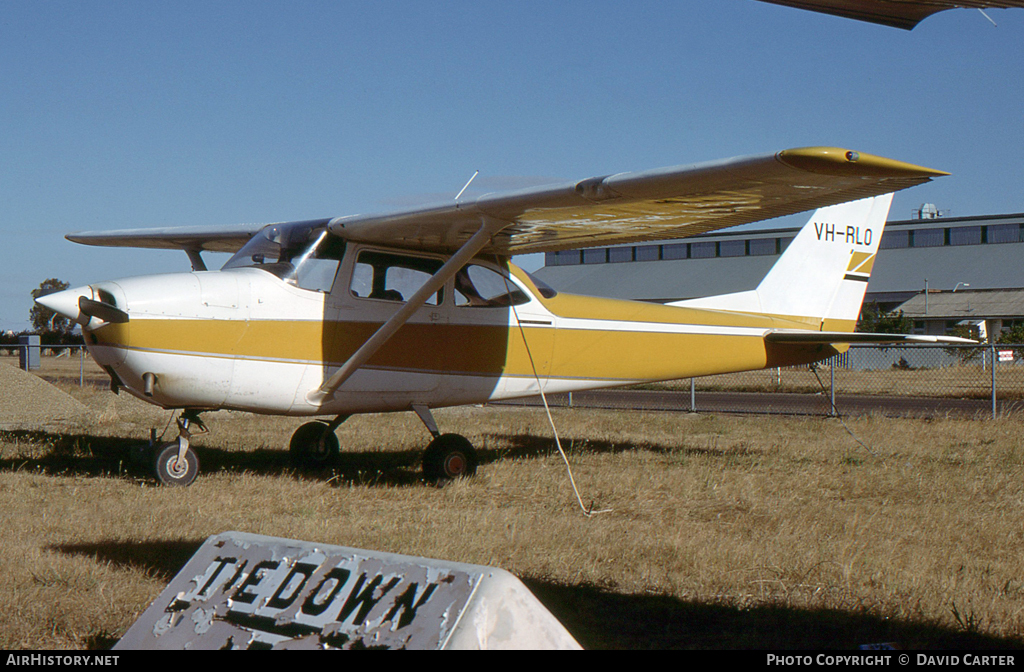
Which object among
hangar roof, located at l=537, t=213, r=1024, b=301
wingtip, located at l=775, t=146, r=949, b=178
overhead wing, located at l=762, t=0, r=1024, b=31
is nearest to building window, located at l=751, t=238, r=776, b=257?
hangar roof, located at l=537, t=213, r=1024, b=301

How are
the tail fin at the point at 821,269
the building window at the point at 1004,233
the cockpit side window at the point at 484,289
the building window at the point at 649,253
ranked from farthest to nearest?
the building window at the point at 649,253 < the building window at the point at 1004,233 < the tail fin at the point at 821,269 < the cockpit side window at the point at 484,289

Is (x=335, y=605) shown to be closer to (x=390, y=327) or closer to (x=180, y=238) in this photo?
(x=390, y=327)

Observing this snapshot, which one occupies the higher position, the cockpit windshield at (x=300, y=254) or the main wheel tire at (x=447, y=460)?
the cockpit windshield at (x=300, y=254)

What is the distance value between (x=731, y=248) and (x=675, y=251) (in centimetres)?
430

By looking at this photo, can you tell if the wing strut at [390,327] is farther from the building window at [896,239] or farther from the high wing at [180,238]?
the building window at [896,239]

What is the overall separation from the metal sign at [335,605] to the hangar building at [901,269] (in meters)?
45.2

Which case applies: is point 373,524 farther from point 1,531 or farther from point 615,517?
point 1,531

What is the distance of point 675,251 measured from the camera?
207ft

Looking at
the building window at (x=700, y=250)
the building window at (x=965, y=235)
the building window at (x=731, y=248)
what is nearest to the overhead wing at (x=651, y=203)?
the building window at (x=731, y=248)

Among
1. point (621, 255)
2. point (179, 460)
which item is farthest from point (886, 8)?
point (621, 255)

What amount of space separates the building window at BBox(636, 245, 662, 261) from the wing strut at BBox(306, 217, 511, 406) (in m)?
57.2

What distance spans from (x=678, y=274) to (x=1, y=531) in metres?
54.5

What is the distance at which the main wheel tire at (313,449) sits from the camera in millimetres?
8680

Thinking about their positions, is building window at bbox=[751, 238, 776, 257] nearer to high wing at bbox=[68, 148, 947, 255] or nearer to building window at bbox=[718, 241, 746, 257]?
building window at bbox=[718, 241, 746, 257]
